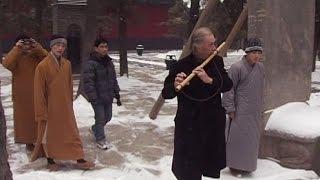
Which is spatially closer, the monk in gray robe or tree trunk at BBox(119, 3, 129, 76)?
the monk in gray robe

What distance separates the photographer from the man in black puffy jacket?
23.9ft

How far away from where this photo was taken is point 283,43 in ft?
22.8

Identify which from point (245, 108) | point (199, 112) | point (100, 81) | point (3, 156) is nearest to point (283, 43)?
point (245, 108)

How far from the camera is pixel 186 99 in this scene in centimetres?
438

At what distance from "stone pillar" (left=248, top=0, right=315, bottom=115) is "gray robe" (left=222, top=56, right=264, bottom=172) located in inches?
33.5

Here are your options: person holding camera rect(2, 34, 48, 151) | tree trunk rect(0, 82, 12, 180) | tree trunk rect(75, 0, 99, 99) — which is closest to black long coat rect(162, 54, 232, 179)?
tree trunk rect(0, 82, 12, 180)

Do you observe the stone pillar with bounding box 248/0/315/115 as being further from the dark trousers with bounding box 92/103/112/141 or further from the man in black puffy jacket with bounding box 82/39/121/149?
the dark trousers with bounding box 92/103/112/141

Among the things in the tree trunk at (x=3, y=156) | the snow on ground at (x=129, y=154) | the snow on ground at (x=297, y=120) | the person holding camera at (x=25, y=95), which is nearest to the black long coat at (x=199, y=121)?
the tree trunk at (x=3, y=156)

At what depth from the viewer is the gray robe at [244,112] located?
6.03m

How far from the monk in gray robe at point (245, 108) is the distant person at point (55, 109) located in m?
1.82

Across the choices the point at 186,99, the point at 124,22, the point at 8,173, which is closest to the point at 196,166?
the point at 186,99

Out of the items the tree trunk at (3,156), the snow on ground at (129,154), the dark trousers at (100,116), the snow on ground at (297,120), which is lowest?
the snow on ground at (129,154)

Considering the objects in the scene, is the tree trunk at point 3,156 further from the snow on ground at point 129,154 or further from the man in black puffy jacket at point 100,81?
the man in black puffy jacket at point 100,81

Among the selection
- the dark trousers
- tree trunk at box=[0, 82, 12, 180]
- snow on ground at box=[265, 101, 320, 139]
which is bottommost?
the dark trousers
